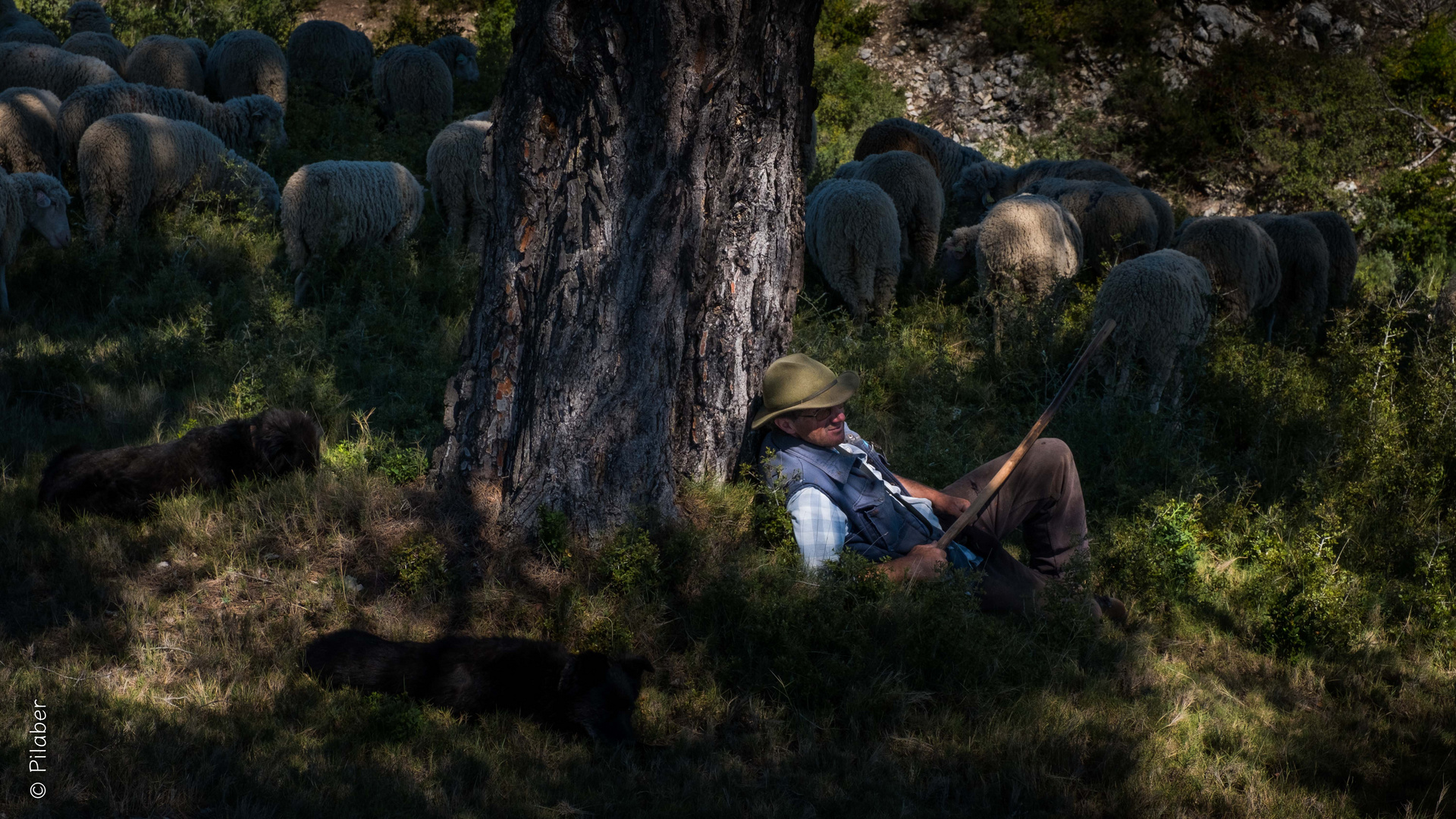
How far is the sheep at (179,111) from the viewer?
1051cm

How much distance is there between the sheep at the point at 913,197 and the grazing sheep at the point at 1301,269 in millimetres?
3369

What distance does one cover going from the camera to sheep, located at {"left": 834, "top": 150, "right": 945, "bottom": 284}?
35.9 ft

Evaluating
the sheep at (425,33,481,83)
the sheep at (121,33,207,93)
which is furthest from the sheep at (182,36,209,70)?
the sheep at (425,33,481,83)

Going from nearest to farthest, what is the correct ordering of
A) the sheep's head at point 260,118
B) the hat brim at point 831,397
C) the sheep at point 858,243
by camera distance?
the hat brim at point 831,397 → the sheep at point 858,243 → the sheep's head at point 260,118

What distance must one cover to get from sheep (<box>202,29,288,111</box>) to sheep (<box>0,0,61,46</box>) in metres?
2.20

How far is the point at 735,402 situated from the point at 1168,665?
219 centimetres

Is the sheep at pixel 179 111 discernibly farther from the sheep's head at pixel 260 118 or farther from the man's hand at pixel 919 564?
the man's hand at pixel 919 564

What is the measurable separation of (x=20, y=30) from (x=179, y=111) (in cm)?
657

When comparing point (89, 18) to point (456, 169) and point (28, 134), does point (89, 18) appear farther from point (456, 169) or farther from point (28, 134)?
point (456, 169)

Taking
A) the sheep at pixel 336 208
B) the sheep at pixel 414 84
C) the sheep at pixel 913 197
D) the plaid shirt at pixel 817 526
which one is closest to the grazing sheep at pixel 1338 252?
the sheep at pixel 913 197

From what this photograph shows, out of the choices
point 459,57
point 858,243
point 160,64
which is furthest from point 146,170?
point 459,57

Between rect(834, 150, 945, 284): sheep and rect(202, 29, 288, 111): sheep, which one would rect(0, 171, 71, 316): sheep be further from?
rect(834, 150, 945, 284): sheep

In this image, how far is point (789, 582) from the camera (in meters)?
4.14

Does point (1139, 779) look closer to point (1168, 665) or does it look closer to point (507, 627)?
point (1168, 665)
